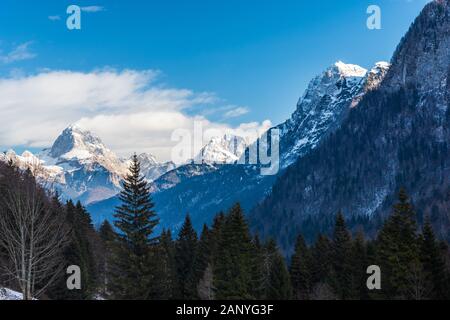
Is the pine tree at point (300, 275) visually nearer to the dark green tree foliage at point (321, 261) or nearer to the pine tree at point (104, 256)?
the dark green tree foliage at point (321, 261)

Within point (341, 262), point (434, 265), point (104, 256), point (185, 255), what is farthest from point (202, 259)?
point (434, 265)

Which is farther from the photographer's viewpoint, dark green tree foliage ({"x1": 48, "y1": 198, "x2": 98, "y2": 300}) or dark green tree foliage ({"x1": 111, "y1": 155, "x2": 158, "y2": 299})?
dark green tree foliage ({"x1": 48, "y1": 198, "x2": 98, "y2": 300})

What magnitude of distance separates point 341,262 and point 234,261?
2860 cm

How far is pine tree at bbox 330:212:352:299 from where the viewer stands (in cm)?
7275

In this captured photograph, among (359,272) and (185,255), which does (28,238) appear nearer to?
(185,255)

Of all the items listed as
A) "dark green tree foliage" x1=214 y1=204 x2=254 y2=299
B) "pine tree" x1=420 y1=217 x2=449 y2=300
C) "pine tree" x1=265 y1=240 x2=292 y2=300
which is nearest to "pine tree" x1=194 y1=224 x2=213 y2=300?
"pine tree" x1=265 y1=240 x2=292 y2=300

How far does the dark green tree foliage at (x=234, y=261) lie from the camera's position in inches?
2138

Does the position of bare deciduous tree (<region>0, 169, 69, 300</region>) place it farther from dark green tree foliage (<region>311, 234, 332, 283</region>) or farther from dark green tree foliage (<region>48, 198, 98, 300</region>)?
dark green tree foliage (<region>311, 234, 332, 283</region>)

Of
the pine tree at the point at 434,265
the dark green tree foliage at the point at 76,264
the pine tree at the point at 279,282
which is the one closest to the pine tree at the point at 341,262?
the pine tree at the point at 279,282

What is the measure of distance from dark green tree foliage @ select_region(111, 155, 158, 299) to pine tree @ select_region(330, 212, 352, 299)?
29990 millimetres

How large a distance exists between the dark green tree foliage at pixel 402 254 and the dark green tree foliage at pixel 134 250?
81.2 ft

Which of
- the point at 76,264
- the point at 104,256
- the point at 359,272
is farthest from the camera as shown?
the point at 104,256

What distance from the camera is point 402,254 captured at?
53875 millimetres
